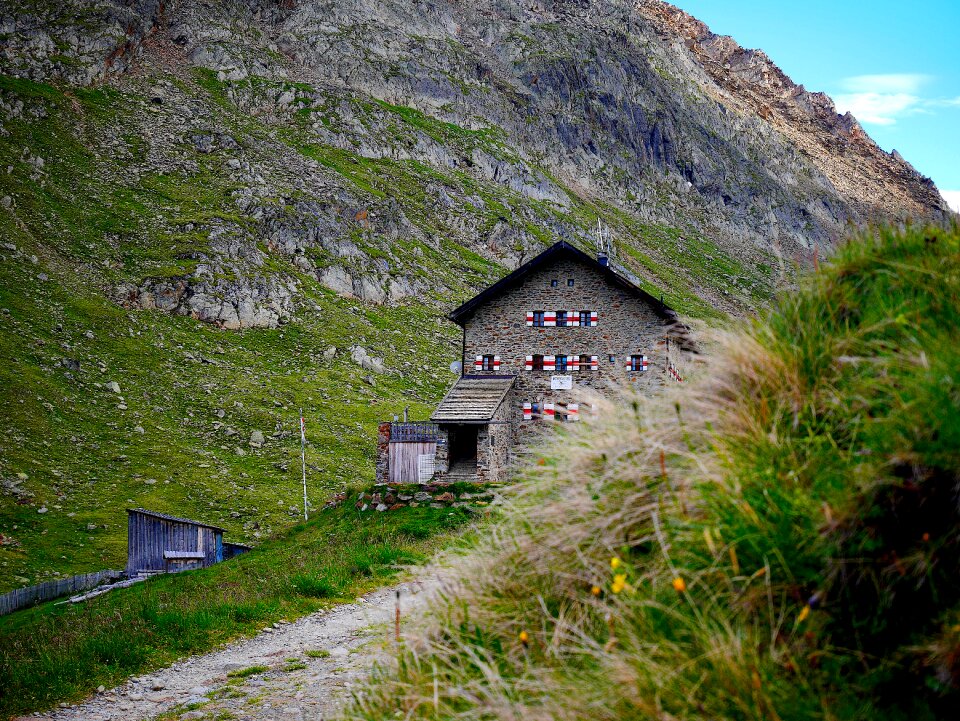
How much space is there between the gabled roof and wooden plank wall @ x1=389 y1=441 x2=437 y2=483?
7.42 metres

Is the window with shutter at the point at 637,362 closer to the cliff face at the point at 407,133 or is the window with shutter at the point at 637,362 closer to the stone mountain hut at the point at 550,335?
the stone mountain hut at the point at 550,335

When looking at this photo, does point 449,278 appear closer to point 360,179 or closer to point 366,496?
point 360,179

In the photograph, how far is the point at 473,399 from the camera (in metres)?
32.5

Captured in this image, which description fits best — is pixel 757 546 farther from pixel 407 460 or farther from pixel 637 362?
pixel 637 362

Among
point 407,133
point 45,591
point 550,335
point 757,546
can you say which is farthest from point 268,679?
point 407,133

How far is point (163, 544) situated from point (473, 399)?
43.6 ft

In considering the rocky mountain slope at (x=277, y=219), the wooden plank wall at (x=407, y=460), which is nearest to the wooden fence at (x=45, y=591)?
the rocky mountain slope at (x=277, y=219)

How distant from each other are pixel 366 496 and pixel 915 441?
2345 centimetres

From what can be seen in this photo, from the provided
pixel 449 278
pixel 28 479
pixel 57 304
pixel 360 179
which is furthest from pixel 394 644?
pixel 360 179

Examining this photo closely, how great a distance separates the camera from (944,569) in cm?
414

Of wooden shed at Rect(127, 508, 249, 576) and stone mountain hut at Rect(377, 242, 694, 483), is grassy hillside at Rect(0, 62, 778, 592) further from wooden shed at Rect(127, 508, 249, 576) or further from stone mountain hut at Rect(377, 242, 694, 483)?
wooden shed at Rect(127, 508, 249, 576)

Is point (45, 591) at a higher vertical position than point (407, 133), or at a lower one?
lower

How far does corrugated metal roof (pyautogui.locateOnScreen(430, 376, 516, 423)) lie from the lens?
3080 centimetres

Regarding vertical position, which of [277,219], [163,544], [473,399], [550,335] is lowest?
[163,544]
